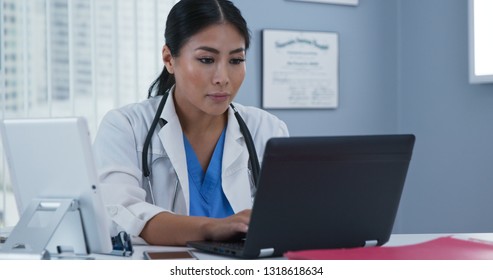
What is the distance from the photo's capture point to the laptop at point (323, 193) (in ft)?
3.98

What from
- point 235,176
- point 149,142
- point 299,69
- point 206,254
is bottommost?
point 206,254

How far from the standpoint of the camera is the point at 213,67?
6.23 feet

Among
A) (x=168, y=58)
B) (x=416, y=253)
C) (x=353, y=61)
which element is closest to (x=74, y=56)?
(x=168, y=58)

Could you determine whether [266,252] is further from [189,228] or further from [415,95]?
[415,95]

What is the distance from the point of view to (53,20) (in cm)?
297

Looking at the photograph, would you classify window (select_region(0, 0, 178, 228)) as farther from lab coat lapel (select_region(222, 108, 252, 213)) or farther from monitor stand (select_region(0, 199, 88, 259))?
monitor stand (select_region(0, 199, 88, 259))

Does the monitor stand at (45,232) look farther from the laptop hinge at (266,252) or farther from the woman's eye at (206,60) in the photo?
the woman's eye at (206,60)

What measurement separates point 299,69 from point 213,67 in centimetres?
164

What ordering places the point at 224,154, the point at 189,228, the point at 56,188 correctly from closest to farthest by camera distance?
the point at 56,188, the point at 189,228, the point at 224,154

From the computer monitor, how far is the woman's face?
62 centimetres

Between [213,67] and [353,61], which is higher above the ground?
[353,61]
